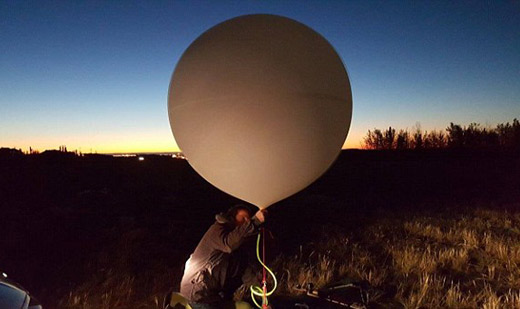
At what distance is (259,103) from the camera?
236 centimetres

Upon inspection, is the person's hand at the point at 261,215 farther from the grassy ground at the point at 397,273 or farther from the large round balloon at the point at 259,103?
the grassy ground at the point at 397,273

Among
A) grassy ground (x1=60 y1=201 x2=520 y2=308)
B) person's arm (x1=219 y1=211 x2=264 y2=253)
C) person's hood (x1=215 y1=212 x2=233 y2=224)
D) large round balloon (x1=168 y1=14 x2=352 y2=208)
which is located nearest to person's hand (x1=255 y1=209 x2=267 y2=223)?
person's arm (x1=219 y1=211 x2=264 y2=253)

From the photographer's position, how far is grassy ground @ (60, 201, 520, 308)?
446 centimetres

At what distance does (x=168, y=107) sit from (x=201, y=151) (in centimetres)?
47

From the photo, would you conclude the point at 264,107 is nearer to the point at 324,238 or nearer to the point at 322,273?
the point at 322,273

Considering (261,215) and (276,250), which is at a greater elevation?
(261,215)

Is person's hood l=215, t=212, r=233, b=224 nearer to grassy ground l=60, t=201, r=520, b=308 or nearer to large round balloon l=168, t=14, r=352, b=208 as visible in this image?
large round balloon l=168, t=14, r=352, b=208

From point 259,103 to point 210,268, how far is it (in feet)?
6.49

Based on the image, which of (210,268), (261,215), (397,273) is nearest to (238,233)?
(261,215)

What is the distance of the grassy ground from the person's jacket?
1.12m

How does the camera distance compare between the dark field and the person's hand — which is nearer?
the person's hand

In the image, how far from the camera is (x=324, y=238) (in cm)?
837

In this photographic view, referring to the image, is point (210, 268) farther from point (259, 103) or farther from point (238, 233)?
point (259, 103)

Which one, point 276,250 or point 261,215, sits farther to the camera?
point 276,250
